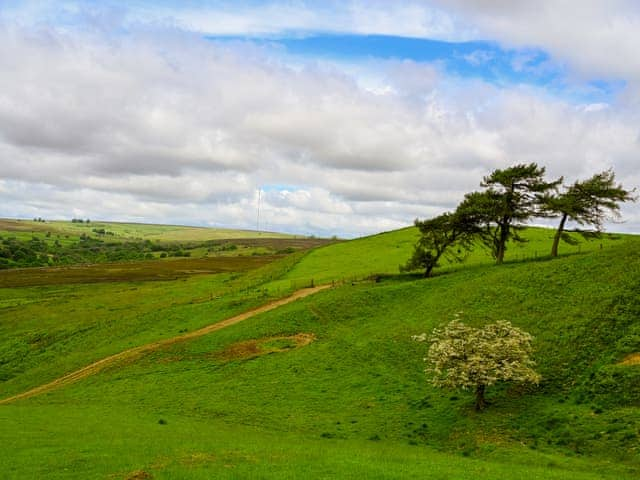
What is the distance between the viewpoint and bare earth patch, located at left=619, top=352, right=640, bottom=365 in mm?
29038

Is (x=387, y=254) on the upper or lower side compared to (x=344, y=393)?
upper

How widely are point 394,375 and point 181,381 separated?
17763 millimetres

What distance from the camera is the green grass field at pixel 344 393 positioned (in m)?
20.7

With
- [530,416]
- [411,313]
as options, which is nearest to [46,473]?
[530,416]

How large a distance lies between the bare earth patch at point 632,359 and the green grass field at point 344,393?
1.26 ft

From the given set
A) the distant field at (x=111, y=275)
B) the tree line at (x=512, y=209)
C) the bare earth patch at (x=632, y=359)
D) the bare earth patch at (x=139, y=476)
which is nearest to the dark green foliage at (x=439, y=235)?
the tree line at (x=512, y=209)

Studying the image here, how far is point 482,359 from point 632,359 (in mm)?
10021

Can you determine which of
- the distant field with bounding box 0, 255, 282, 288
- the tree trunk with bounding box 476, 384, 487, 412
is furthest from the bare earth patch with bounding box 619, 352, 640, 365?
the distant field with bounding box 0, 255, 282, 288

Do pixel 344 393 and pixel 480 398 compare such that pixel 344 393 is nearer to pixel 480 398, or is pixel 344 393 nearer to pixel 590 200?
pixel 480 398

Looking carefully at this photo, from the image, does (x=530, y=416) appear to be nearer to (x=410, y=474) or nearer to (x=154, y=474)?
(x=410, y=474)

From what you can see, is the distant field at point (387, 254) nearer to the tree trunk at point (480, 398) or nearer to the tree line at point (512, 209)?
the tree line at point (512, 209)

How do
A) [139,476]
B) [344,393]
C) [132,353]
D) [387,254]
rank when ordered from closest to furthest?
[139,476] < [344,393] < [132,353] < [387,254]

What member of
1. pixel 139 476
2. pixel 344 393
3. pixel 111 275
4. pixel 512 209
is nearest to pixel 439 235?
pixel 512 209

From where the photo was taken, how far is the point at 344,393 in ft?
114
